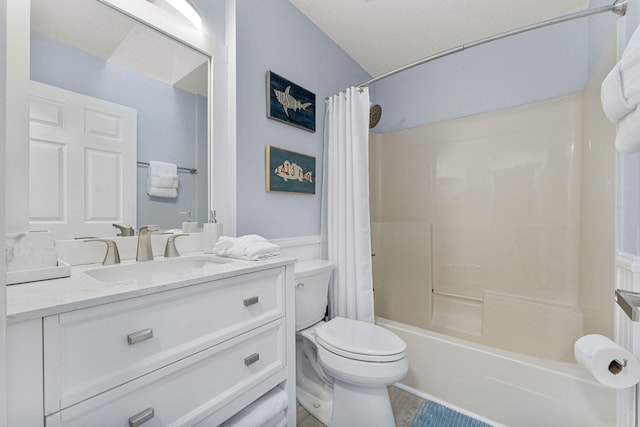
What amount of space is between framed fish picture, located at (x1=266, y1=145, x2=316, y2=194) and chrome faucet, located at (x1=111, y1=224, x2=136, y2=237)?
745 millimetres

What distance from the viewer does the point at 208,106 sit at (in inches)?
58.6

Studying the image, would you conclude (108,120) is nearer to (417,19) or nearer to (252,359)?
(252,359)

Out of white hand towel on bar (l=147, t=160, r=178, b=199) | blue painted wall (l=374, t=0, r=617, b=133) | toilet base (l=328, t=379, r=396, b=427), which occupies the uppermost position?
blue painted wall (l=374, t=0, r=617, b=133)

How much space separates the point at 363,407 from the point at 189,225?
1.22 meters

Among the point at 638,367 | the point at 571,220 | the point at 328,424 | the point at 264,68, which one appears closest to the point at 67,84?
the point at 264,68

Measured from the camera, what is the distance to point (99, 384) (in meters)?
0.67

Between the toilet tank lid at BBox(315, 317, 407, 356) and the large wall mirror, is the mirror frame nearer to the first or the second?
the large wall mirror

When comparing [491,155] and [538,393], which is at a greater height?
[491,155]

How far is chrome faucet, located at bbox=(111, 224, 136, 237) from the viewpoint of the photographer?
46.6 inches

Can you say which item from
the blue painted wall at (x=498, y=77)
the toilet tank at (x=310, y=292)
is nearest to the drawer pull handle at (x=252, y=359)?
the toilet tank at (x=310, y=292)

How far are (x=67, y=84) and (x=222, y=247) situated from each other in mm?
866

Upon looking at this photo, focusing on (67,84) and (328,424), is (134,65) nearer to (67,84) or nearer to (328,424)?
(67,84)

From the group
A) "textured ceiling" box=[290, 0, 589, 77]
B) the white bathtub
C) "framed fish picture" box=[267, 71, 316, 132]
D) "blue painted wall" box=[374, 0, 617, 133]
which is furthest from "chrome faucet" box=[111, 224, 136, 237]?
"blue painted wall" box=[374, 0, 617, 133]

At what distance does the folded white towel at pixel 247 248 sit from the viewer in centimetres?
119
